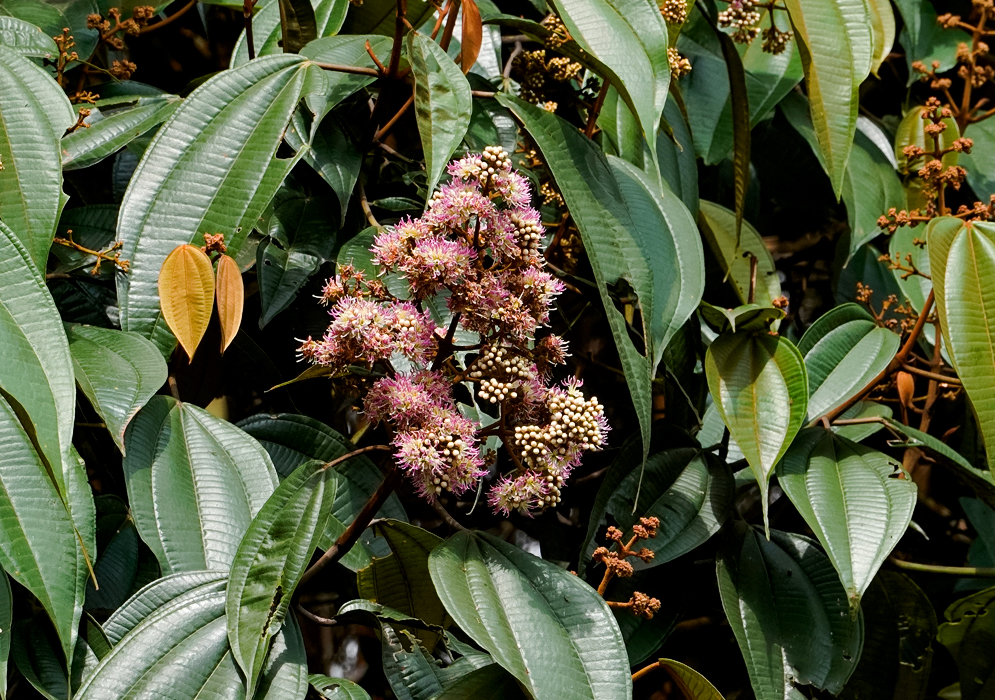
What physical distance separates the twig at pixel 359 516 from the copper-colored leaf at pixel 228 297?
13cm

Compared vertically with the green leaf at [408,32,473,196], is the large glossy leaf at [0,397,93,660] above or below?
below

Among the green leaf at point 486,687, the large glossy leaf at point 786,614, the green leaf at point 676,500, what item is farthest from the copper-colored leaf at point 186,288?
the large glossy leaf at point 786,614

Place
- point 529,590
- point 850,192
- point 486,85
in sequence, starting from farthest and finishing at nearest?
point 850,192 → point 486,85 → point 529,590

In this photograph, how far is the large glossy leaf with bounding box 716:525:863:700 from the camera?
2.72 feet

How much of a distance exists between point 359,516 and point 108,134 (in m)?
0.47

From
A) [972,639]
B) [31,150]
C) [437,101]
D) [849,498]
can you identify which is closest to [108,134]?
[31,150]

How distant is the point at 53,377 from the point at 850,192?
3.27 ft

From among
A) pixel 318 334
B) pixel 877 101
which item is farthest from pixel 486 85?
pixel 877 101

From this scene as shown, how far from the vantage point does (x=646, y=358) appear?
29.0 inches

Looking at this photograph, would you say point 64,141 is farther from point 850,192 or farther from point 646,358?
point 850,192

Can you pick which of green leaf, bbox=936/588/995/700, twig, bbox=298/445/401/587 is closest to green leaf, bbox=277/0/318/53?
twig, bbox=298/445/401/587

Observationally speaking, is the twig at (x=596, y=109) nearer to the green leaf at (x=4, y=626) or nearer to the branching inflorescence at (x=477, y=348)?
the branching inflorescence at (x=477, y=348)

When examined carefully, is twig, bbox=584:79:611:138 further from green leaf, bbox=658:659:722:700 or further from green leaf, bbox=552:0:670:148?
green leaf, bbox=658:659:722:700

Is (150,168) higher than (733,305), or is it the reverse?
(150,168)
